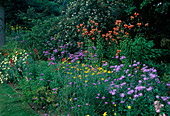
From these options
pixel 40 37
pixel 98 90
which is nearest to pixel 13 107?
pixel 98 90

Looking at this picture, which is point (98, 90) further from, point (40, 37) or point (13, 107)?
point (40, 37)

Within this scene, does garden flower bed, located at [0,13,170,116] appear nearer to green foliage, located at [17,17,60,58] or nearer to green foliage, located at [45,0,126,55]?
green foliage, located at [45,0,126,55]

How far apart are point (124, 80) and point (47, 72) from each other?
190cm

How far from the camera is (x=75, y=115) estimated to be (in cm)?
308

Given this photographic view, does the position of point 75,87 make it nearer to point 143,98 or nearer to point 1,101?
point 143,98

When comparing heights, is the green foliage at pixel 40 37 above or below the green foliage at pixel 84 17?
below

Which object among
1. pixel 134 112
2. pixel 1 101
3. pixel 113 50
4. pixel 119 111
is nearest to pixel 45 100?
pixel 1 101

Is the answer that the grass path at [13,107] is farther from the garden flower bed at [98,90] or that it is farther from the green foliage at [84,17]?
the green foliage at [84,17]

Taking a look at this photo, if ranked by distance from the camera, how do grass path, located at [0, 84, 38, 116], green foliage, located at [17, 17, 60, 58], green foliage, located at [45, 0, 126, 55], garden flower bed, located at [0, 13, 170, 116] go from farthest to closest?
green foliage, located at [17, 17, 60, 58]
green foliage, located at [45, 0, 126, 55]
grass path, located at [0, 84, 38, 116]
garden flower bed, located at [0, 13, 170, 116]

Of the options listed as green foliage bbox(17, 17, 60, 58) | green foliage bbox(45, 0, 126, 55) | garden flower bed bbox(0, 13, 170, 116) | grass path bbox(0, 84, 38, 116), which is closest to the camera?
garden flower bed bbox(0, 13, 170, 116)

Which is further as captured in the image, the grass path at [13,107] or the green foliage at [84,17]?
the green foliage at [84,17]

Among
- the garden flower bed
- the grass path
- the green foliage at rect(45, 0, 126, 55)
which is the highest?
the green foliage at rect(45, 0, 126, 55)

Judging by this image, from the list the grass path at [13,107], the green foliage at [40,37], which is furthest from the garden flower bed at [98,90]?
the green foliage at [40,37]

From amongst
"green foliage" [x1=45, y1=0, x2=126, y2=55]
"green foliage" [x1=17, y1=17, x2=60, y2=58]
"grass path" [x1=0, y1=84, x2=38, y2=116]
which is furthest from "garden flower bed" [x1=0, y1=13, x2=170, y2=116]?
"green foliage" [x1=17, y1=17, x2=60, y2=58]
